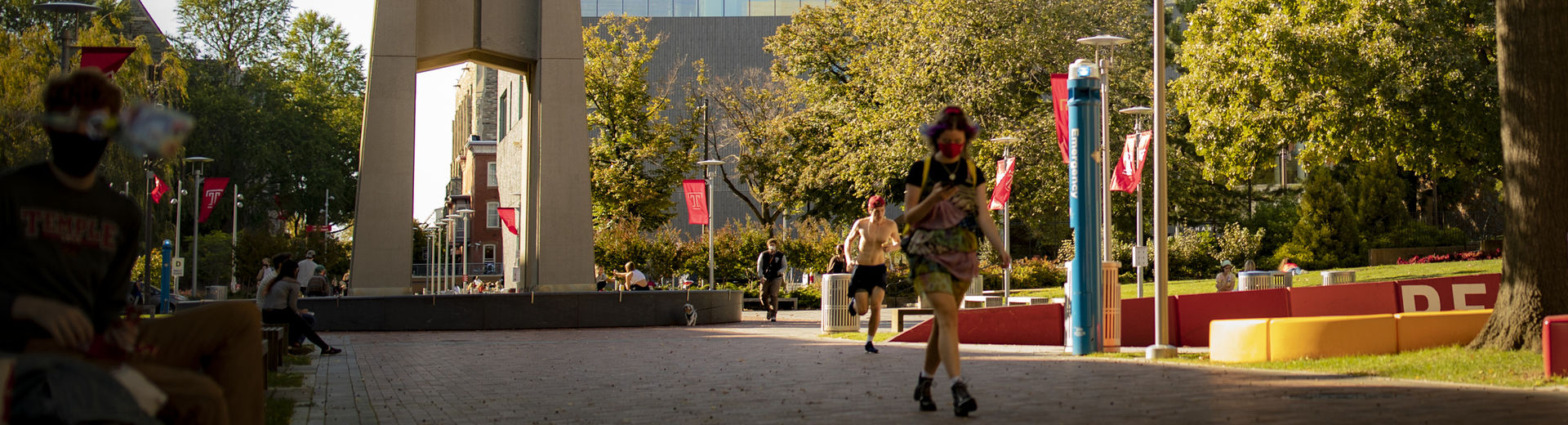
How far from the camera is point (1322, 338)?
1212cm

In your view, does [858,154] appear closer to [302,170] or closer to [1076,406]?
[302,170]

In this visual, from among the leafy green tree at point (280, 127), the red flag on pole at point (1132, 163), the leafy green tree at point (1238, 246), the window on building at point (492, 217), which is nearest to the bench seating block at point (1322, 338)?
the red flag on pole at point (1132, 163)

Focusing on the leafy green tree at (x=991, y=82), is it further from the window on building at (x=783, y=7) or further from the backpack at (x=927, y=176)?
the backpack at (x=927, y=176)

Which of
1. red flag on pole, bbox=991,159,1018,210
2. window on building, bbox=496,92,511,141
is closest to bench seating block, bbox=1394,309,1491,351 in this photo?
red flag on pole, bbox=991,159,1018,210

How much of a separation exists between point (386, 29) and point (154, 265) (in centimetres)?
3043

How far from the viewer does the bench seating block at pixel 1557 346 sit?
945 cm

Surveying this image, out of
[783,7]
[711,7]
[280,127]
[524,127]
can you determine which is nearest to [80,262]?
[524,127]

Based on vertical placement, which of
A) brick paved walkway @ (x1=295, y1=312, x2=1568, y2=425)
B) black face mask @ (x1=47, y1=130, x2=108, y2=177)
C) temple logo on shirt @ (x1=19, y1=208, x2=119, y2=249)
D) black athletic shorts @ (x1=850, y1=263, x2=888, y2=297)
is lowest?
brick paved walkway @ (x1=295, y1=312, x2=1568, y2=425)

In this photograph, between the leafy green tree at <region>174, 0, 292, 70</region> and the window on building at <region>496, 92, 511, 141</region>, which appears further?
the leafy green tree at <region>174, 0, 292, 70</region>

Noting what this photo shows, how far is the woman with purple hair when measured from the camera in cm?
727

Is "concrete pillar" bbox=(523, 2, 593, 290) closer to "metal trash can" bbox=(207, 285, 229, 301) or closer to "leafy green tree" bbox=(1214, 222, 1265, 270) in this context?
"metal trash can" bbox=(207, 285, 229, 301)

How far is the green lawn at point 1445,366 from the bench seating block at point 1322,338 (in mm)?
172

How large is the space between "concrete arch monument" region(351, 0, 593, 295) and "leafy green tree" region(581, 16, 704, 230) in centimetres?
2460

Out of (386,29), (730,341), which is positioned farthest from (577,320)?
(730,341)
